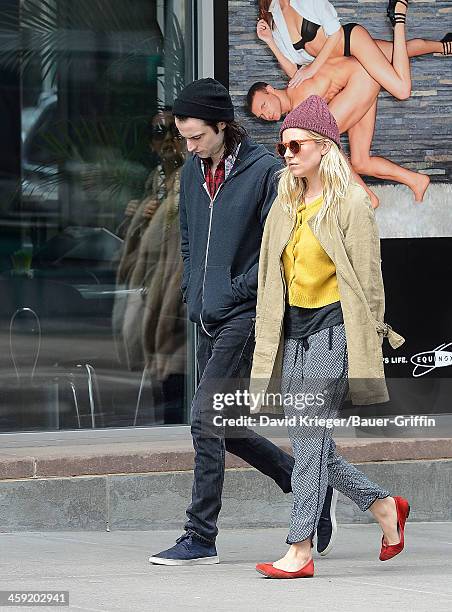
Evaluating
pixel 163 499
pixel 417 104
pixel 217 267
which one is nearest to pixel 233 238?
pixel 217 267

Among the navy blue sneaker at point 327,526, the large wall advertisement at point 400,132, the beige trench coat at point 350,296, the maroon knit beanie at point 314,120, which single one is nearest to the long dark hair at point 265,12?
the large wall advertisement at point 400,132

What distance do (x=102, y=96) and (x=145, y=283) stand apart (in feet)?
3.32

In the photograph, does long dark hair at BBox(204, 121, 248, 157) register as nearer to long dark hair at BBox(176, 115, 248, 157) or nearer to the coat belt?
long dark hair at BBox(176, 115, 248, 157)

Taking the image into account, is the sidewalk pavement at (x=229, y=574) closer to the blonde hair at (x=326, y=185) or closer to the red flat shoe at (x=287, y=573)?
the red flat shoe at (x=287, y=573)

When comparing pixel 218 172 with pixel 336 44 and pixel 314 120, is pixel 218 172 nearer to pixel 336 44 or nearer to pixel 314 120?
pixel 314 120

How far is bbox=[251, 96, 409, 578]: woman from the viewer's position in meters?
5.23

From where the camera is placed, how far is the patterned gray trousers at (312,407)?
5281 mm

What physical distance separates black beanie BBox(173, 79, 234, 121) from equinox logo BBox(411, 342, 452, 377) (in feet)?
7.91

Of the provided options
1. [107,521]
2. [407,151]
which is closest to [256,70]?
[407,151]

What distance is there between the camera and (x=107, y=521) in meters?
6.62

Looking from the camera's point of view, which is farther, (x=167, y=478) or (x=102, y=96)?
(x=102, y=96)

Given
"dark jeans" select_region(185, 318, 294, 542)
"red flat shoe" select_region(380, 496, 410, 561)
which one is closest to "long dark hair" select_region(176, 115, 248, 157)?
"dark jeans" select_region(185, 318, 294, 542)

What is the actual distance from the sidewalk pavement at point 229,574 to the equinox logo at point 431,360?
1065mm

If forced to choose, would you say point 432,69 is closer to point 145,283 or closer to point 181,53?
point 181,53
